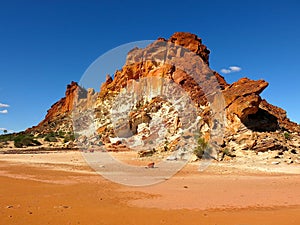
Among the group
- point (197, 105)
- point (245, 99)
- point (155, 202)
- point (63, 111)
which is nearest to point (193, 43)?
point (197, 105)

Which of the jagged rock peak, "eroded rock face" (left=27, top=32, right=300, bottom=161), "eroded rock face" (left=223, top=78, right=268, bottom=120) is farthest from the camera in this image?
the jagged rock peak

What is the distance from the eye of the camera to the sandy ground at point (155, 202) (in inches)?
232

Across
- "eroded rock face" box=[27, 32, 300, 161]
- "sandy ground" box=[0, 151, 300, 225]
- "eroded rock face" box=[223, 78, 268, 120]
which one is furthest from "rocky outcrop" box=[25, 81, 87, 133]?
"sandy ground" box=[0, 151, 300, 225]

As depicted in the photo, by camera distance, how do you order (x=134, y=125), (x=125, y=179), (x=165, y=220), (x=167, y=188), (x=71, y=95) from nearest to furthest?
(x=165, y=220), (x=167, y=188), (x=125, y=179), (x=134, y=125), (x=71, y=95)

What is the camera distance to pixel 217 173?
13.9m

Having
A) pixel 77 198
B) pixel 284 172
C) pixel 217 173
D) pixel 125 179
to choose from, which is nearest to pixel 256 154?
pixel 284 172

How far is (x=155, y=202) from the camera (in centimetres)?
764

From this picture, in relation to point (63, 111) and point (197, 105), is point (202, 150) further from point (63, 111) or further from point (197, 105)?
point (63, 111)

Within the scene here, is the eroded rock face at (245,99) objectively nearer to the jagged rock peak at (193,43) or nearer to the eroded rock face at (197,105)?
the eroded rock face at (197,105)

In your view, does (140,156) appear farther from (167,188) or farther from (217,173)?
(167,188)

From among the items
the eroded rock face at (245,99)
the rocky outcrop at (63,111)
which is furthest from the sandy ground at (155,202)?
the rocky outcrop at (63,111)

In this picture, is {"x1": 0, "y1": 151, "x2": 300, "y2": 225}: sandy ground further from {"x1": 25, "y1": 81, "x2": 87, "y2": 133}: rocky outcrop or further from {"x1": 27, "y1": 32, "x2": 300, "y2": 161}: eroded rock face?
{"x1": 25, "y1": 81, "x2": 87, "y2": 133}: rocky outcrop

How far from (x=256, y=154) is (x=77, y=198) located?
13.6 meters

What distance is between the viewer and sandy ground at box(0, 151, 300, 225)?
590cm
